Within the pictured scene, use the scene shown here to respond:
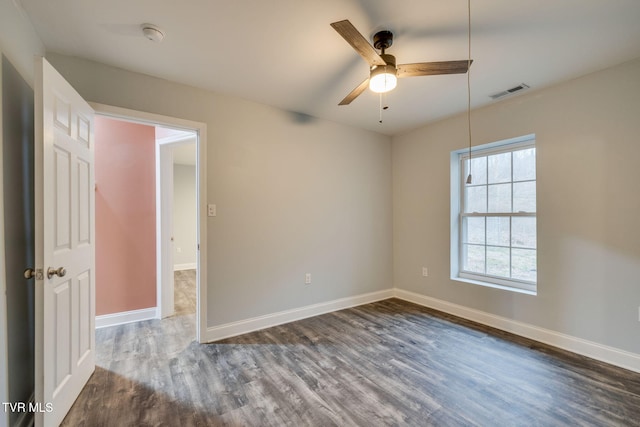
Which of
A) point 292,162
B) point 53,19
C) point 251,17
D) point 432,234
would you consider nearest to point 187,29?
point 251,17

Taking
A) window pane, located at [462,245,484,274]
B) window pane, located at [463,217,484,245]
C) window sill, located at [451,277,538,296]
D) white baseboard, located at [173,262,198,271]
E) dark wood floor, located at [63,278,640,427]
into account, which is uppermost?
window pane, located at [463,217,484,245]

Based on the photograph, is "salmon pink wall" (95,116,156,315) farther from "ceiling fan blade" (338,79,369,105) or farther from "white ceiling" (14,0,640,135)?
"ceiling fan blade" (338,79,369,105)

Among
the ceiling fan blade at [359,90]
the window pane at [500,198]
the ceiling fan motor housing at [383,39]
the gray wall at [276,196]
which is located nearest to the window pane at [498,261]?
the window pane at [500,198]

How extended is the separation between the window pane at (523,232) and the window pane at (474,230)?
356mm

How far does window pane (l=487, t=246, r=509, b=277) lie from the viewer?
312 cm

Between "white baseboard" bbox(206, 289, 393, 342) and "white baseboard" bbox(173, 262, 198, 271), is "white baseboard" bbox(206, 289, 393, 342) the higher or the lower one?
the higher one

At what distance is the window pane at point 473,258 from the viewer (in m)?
3.37

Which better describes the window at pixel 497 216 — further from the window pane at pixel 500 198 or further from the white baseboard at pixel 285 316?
the white baseboard at pixel 285 316

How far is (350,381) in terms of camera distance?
2057 mm

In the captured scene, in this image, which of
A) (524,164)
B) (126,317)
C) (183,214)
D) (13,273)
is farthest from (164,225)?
(524,164)

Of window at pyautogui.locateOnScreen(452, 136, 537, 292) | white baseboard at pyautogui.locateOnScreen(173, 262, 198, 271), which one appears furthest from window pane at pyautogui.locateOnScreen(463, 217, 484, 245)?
white baseboard at pyautogui.locateOnScreen(173, 262, 198, 271)

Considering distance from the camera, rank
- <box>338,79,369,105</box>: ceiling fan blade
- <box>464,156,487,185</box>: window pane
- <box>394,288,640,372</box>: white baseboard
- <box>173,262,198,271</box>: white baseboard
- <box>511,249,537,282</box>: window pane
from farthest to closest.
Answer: <box>173,262,198,271</box>: white baseboard
<box>464,156,487,185</box>: window pane
<box>511,249,537,282</box>: window pane
<box>394,288,640,372</box>: white baseboard
<box>338,79,369,105</box>: ceiling fan blade

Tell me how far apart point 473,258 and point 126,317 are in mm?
4265

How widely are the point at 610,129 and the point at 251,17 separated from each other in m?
3.02
